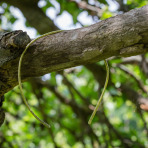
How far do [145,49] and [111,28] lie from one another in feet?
0.38

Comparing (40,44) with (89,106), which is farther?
(89,106)

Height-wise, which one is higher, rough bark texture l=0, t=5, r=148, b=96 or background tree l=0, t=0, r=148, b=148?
rough bark texture l=0, t=5, r=148, b=96

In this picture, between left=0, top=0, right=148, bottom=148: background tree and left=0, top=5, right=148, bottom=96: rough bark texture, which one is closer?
left=0, top=5, right=148, bottom=96: rough bark texture

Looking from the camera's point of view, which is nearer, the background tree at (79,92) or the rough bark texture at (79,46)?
the rough bark texture at (79,46)

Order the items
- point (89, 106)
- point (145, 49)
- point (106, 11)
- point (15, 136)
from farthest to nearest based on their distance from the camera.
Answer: point (15, 136) → point (89, 106) → point (106, 11) → point (145, 49)

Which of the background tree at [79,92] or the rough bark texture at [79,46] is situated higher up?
the rough bark texture at [79,46]

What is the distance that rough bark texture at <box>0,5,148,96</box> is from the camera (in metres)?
0.73

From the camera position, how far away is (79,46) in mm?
780

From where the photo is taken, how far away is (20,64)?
2.54 feet

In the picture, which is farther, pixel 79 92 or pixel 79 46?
pixel 79 92

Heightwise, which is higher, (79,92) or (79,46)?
(79,46)

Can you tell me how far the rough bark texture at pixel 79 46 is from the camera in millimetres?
734

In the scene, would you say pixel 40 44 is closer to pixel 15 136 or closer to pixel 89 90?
pixel 89 90

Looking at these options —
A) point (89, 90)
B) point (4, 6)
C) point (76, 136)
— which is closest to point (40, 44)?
point (4, 6)
